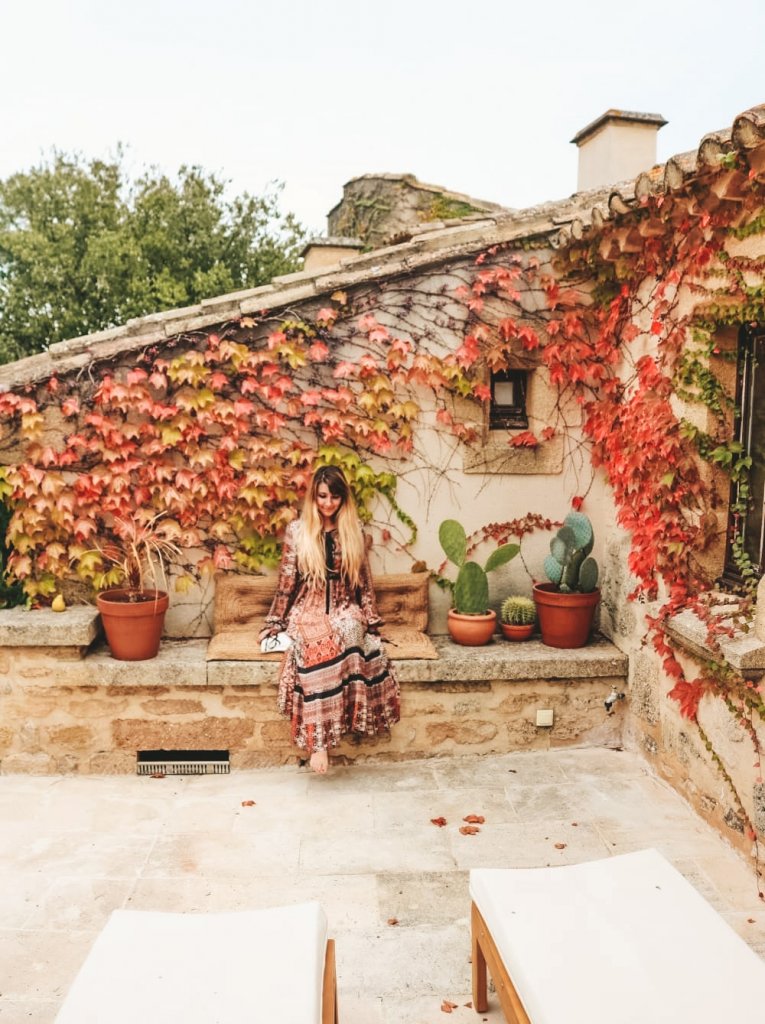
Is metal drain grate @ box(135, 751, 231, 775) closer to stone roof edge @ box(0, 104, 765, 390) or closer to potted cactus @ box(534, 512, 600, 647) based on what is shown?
potted cactus @ box(534, 512, 600, 647)

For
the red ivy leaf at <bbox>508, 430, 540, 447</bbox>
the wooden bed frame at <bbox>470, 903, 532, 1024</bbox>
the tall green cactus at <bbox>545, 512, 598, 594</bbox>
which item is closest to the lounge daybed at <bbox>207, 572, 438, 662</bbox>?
the tall green cactus at <bbox>545, 512, 598, 594</bbox>

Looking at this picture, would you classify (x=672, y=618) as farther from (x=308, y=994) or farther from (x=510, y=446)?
(x=308, y=994)

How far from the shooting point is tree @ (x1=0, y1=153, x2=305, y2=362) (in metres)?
13.6

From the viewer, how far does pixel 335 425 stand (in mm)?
4926

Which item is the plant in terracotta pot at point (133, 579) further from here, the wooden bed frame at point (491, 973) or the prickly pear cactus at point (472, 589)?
the wooden bed frame at point (491, 973)

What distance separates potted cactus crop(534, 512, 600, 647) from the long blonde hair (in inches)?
45.1

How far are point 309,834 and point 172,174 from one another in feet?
44.9

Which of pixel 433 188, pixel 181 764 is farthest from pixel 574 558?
pixel 433 188

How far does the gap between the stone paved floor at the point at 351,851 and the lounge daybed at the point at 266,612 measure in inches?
26.0

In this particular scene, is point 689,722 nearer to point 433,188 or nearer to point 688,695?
point 688,695

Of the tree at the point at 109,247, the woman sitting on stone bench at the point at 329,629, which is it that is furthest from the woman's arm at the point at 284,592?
the tree at the point at 109,247

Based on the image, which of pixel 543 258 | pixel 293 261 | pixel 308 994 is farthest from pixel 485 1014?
pixel 293 261

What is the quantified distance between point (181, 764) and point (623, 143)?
501cm

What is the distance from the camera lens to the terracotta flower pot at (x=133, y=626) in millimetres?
4469
